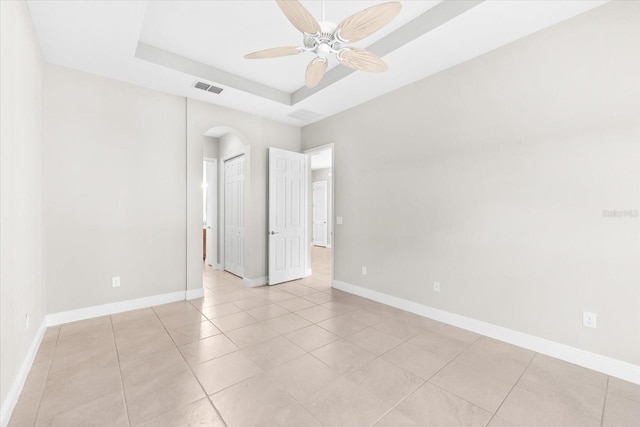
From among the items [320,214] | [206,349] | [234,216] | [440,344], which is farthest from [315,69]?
[320,214]

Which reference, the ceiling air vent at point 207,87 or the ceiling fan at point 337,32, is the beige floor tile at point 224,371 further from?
the ceiling air vent at point 207,87

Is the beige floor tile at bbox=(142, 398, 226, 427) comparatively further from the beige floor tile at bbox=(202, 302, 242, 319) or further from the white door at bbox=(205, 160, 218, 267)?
the white door at bbox=(205, 160, 218, 267)

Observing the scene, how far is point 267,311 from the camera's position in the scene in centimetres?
362

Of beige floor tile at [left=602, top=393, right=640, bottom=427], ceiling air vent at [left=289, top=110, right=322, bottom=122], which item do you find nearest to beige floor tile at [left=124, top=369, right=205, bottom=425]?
beige floor tile at [left=602, top=393, right=640, bottom=427]

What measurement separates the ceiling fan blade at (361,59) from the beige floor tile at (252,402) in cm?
254

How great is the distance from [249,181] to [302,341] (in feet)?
9.72

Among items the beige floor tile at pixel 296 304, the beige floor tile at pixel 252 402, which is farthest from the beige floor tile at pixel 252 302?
the beige floor tile at pixel 252 402

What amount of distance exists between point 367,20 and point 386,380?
254 centimetres

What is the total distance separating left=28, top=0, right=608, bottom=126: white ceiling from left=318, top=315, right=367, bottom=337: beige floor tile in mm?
2968

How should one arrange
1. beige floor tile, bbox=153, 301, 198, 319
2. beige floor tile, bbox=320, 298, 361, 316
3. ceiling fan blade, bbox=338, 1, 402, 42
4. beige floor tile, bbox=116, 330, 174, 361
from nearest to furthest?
ceiling fan blade, bbox=338, 1, 402, 42 → beige floor tile, bbox=116, 330, 174, 361 → beige floor tile, bbox=153, 301, 198, 319 → beige floor tile, bbox=320, 298, 361, 316

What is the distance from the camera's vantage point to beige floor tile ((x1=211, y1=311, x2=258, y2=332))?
10.3ft

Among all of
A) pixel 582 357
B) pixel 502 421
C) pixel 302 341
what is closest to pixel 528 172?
pixel 582 357

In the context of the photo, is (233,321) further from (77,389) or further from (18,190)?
(18,190)

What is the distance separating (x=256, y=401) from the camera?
1.91 metres
